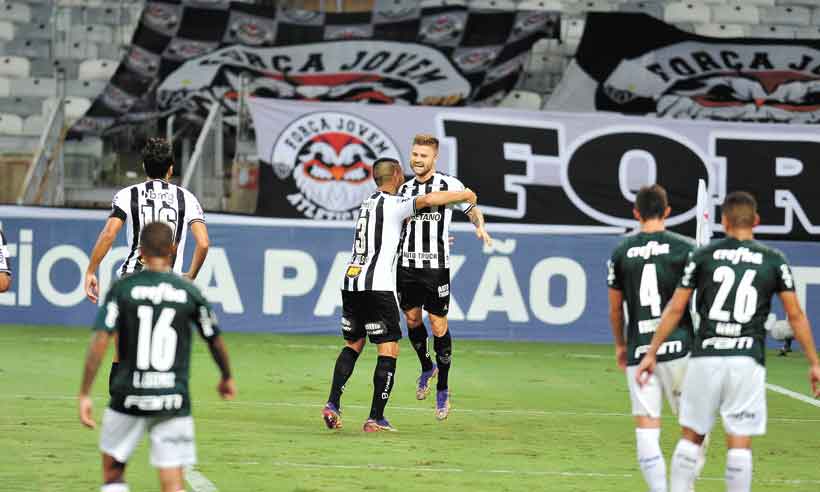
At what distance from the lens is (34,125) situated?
2448 centimetres

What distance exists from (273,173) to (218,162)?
1.34m

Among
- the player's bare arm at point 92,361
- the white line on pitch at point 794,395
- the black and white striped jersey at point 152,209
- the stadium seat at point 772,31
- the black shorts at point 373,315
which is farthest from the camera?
the stadium seat at point 772,31

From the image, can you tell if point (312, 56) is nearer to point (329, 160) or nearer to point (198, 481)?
point (329, 160)

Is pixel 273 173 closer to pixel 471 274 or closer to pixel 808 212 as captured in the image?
pixel 471 274

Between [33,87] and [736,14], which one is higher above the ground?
[736,14]

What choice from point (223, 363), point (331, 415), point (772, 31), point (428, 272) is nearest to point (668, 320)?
point (223, 363)

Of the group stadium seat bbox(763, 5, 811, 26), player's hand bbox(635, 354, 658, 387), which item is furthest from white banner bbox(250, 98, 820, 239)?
player's hand bbox(635, 354, 658, 387)

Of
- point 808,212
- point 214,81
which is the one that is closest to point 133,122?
point 214,81

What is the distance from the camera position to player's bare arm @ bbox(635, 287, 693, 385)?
7.61 metres

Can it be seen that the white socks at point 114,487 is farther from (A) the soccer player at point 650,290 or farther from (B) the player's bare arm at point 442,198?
(B) the player's bare arm at point 442,198

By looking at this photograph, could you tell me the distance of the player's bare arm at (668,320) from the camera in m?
7.61

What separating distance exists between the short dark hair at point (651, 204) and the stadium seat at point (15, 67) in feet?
62.5

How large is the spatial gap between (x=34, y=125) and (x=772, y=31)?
41.4ft

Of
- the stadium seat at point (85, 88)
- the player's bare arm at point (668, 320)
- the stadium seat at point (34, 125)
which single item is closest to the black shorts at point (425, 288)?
the player's bare arm at point (668, 320)
